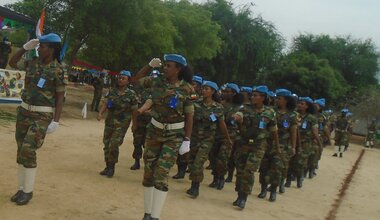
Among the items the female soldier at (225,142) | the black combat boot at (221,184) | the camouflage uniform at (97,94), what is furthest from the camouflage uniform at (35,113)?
the camouflage uniform at (97,94)

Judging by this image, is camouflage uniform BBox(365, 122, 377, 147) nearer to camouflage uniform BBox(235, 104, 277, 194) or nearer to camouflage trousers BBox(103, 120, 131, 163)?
camouflage uniform BBox(235, 104, 277, 194)

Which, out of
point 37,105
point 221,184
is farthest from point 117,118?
point 37,105

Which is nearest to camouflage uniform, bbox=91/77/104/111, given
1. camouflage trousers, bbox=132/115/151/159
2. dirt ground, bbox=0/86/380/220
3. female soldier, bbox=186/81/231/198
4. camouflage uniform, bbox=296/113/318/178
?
dirt ground, bbox=0/86/380/220

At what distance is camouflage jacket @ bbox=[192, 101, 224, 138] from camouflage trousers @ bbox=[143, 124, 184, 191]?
8.09ft

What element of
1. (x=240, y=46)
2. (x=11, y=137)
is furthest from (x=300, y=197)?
(x=240, y=46)

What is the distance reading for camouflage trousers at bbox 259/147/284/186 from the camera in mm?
8553

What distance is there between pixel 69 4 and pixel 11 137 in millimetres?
8555

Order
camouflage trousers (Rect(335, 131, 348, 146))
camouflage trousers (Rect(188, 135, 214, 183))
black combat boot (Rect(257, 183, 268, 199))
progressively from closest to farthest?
camouflage trousers (Rect(188, 135, 214, 183)) < black combat boot (Rect(257, 183, 268, 199)) < camouflage trousers (Rect(335, 131, 348, 146))

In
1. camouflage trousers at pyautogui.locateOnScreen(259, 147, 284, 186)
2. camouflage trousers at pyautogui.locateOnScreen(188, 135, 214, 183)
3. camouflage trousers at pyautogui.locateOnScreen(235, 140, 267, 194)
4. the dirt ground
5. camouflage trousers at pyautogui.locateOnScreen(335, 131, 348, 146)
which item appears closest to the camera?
the dirt ground

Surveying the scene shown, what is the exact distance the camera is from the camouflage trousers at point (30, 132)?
562cm

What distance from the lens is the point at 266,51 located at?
3759cm

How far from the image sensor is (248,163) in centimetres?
756

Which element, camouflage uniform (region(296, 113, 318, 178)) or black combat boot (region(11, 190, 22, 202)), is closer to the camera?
black combat boot (region(11, 190, 22, 202))

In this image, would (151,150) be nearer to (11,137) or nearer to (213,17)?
(11,137)
